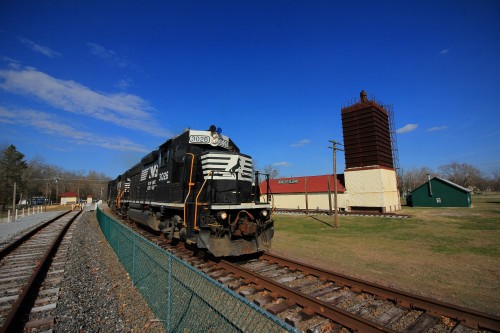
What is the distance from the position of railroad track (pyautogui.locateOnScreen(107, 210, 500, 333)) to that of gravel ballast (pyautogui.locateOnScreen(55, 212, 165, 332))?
1.97 metres

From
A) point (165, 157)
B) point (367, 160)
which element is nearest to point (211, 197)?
point (165, 157)

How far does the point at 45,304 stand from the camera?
5391 mm

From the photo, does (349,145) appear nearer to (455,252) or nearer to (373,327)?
(455,252)

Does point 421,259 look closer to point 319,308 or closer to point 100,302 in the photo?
point 319,308

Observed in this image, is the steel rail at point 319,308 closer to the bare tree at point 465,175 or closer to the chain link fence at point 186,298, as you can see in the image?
the chain link fence at point 186,298

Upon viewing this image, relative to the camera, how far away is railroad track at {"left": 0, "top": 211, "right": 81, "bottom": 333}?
4.59 metres

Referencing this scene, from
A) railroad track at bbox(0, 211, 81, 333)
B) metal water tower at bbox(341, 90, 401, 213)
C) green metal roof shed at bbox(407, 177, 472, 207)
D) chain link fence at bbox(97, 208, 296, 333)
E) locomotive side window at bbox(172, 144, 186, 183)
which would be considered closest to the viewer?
chain link fence at bbox(97, 208, 296, 333)

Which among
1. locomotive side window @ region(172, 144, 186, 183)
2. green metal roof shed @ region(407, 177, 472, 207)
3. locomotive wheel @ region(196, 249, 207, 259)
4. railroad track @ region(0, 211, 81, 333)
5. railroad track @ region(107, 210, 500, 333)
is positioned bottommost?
railroad track @ region(107, 210, 500, 333)

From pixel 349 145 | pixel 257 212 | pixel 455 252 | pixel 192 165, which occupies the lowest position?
pixel 455 252

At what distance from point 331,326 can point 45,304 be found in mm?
5642

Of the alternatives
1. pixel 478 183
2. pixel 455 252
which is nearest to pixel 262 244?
pixel 455 252

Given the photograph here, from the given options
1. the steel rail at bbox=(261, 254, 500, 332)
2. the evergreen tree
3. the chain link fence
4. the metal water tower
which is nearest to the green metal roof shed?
the metal water tower

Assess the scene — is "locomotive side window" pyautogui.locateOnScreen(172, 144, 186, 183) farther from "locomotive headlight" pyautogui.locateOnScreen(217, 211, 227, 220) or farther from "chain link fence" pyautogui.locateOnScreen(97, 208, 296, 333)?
"chain link fence" pyautogui.locateOnScreen(97, 208, 296, 333)

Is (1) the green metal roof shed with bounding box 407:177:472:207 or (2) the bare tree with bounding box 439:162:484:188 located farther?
(2) the bare tree with bounding box 439:162:484:188
